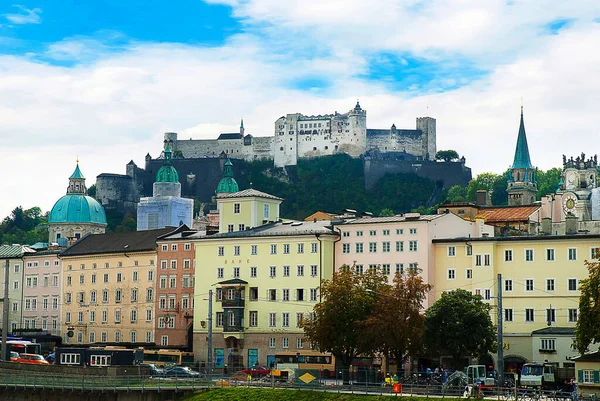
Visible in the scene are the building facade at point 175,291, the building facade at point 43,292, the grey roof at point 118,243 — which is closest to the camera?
the building facade at point 175,291

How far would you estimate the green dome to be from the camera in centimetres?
17988

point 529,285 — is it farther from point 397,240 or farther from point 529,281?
point 397,240

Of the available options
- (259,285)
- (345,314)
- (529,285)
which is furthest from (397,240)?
(345,314)

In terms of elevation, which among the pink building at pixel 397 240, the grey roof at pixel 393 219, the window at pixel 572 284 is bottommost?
the window at pixel 572 284

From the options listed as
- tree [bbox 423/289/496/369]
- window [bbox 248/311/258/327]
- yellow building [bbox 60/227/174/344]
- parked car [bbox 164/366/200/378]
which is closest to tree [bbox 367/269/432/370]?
tree [bbox 423/289/496/369]

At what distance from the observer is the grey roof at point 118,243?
11881 centimetres

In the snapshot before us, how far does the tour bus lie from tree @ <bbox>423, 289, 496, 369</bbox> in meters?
11.0

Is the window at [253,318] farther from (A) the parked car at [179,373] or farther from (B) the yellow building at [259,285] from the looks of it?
(A) the parked car at [179,373]

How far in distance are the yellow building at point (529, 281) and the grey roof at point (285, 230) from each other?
12154mm

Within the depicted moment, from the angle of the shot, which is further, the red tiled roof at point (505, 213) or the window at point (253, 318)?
the red tiled roof at point (505, 213)

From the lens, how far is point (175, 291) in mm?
113438

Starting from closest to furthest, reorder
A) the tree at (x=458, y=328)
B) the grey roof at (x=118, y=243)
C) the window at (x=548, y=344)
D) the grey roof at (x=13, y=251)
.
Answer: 1. the tree at (x=458, y=328)
2. the window at (x=548, y=344)
3. the grey roof at (x=118, y=243)
4. the grey roof at (x=13, y=251)

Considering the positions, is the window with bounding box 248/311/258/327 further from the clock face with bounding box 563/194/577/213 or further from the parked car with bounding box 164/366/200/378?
the clock face with bounding box 563/194/577/213

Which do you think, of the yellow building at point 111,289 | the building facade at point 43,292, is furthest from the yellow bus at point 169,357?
the building facade at point 43,292
